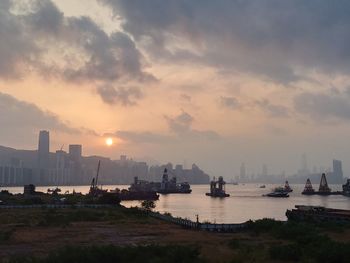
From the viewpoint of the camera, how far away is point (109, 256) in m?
27.3

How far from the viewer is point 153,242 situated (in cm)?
3862

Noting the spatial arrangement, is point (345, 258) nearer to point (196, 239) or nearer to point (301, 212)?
point (196, 239)

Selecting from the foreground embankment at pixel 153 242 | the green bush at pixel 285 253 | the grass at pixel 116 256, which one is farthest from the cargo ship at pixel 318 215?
the grass at pixel 116 256

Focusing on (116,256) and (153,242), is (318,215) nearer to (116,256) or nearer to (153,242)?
(153,242)

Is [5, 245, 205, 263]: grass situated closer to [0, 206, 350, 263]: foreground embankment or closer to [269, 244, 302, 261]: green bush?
[0, 206, 350, 263]: foreground embankment

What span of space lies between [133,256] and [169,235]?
678 inches

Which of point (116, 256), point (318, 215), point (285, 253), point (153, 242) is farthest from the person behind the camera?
point (318, 215)

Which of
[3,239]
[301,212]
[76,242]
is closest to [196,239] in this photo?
[76,242]

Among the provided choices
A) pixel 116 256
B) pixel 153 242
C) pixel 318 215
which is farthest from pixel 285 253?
pixel 318 215

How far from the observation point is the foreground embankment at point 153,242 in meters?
27.9

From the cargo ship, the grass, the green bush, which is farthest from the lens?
the cargo ship

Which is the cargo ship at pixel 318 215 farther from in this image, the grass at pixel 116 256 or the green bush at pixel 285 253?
the grass at pixel 116 256

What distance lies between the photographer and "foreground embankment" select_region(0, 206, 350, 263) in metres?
27.9

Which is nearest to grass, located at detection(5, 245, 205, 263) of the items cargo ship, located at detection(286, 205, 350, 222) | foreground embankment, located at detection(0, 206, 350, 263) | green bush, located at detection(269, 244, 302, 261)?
foreground embankment, located at detection(0, 206, 350, 263)
